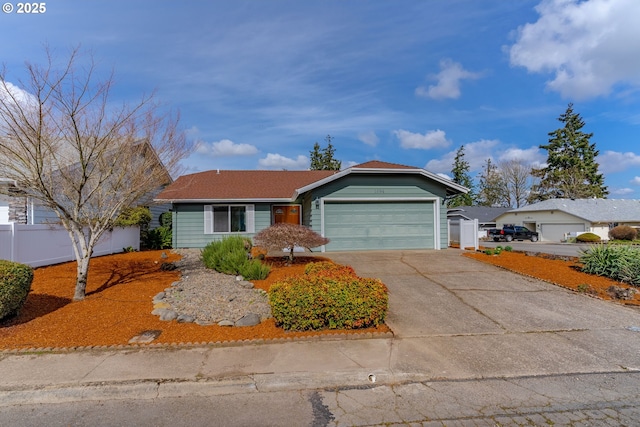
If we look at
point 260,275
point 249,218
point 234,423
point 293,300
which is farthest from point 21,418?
point 249,218

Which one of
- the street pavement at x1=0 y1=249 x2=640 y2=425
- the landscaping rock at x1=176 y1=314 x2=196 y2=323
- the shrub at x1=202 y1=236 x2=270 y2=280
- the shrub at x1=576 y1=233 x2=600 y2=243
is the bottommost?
the street pavement at x1=0 y1=249 x2=640 y2=425

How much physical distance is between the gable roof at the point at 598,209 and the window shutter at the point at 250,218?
34.9 meters

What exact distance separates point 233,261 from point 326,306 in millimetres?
4386

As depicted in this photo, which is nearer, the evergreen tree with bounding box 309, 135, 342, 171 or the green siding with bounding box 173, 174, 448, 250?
the green siding with bounding box 173, 174, 448, 250

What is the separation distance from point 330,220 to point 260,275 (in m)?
6.00

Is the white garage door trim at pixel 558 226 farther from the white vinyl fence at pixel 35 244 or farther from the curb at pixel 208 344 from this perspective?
the white vinyl fence at pixel 35 244

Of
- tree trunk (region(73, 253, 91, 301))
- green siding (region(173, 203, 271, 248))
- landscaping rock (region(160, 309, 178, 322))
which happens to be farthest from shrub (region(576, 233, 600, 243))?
tree trunk (region(73, 253, 91, 301))

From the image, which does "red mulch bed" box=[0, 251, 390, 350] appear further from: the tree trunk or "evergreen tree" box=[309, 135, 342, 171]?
"evergreen tree" box=[309, 135, 342, 171]

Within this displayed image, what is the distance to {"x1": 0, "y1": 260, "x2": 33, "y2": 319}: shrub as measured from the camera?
550 centimetres

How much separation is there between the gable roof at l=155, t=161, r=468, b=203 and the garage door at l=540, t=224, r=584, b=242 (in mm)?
29390

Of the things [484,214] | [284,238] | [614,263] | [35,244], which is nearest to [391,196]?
[284,238]

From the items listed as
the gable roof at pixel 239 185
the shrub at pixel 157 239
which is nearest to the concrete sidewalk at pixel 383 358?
the gable roof at pixel 239 185

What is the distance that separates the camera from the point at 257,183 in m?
19.0

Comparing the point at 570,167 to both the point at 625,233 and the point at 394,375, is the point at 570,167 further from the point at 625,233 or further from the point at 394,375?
the point at 394,375
